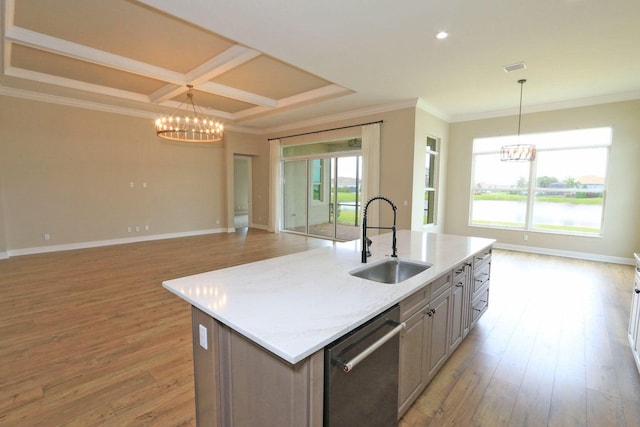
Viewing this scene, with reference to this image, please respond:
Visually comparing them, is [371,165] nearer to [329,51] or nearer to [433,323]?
[329,51]

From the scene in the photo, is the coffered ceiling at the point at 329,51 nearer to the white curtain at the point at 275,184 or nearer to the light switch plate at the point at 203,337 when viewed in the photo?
the white curtain at the point at 275,184

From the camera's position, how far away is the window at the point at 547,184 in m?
5.84

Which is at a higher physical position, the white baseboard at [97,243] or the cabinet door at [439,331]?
the cabinet door at [439,331]

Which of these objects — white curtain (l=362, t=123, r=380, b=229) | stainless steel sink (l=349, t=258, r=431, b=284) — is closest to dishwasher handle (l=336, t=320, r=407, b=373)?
stainless steel sink (l=349, t=258, r=431, b=284)

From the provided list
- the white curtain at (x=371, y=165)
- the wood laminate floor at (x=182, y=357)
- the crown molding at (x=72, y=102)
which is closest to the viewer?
the wood laminate floor at (x=182, y=357)

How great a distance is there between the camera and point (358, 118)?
683cm

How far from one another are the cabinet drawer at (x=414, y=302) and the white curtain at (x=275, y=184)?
7.30 m

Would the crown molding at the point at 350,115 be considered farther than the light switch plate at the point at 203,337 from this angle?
Yes

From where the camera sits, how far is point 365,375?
1.34 m

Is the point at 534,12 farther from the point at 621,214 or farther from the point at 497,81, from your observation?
the point at 621,214

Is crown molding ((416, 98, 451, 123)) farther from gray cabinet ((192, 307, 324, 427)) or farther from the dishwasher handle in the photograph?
gray cabinet ((192, 307, 324, 427))

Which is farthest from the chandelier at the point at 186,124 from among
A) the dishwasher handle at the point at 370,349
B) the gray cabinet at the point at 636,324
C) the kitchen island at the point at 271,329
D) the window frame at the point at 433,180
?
the gray cabinet at the point at 636,324

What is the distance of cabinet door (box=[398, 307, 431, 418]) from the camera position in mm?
1705

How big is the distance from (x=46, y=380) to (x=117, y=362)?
43 cm
